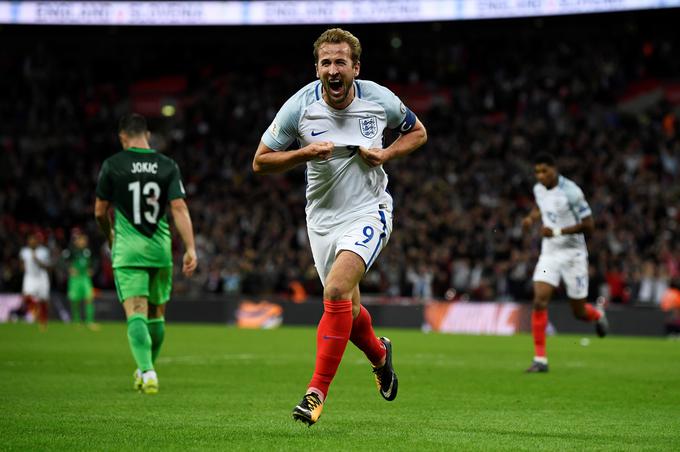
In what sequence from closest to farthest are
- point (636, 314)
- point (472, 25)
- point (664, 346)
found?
point (664, 346) < point (636, 314) < point (472, 25)

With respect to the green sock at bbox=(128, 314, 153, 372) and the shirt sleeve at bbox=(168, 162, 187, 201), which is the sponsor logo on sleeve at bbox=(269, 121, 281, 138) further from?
the green sock at bbox=(128, 314, 153, 372)

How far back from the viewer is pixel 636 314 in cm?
2480

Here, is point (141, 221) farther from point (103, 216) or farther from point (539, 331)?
point (539, 331)

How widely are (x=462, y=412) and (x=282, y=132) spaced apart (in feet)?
9.00

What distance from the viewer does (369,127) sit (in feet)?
25.4

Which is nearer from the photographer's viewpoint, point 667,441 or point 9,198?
point 667,441

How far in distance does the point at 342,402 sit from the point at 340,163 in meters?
2.62

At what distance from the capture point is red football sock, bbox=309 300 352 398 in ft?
23.8

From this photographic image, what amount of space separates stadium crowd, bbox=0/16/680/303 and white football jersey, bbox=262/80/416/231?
1887 cm

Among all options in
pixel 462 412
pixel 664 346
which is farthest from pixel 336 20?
pixel 462 412

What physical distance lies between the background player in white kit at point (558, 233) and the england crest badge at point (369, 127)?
21.9 ft

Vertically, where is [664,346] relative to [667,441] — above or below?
below

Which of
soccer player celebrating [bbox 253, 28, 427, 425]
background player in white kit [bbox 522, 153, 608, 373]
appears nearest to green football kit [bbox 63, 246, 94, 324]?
background player in white kit [bbox 522, 153, 608, 373]

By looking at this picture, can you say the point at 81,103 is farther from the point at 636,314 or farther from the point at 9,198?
the point at 636,314
